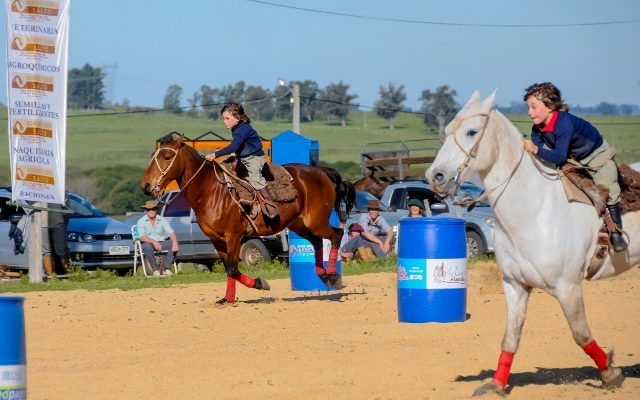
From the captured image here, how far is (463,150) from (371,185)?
26.2 meters

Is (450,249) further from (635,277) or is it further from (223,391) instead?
(635,277)

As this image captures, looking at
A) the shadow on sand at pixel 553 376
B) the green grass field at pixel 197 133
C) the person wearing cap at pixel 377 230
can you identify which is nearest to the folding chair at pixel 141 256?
the person wearing cap at pixel 377 230

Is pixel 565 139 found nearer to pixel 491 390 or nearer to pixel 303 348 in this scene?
pixel 491 390

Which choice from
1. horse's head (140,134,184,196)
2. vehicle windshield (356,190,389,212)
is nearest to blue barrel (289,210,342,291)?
horse's head (140,134,184,196)

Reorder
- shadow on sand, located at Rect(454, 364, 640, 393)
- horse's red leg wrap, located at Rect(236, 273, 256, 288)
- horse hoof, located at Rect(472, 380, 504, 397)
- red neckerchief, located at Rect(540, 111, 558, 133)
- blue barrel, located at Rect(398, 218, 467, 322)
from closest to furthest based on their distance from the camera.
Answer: horse hoof, located at Rect(472, 380, 504, 397)
red neckerchief, located at Rect(540, 111, 558, 133)
shadow on sand, located at Rect(454, 364, 640, 393)
blue barrel, located at Rect(398, 218, 467, 322)
horse's red leg wrap, located at Rect(236, 273, 256, 288)

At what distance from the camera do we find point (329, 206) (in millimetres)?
18047

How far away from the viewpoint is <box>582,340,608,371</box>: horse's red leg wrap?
9586mm

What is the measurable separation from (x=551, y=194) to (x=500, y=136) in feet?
2.04

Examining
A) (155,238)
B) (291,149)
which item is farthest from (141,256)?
(291,149)

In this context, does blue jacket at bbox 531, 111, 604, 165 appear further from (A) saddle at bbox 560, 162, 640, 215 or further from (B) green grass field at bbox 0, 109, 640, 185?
(B) green grass field at bbox 0, 109, 640, 185

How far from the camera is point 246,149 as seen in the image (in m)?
16.8

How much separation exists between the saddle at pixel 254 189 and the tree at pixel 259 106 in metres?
98.6

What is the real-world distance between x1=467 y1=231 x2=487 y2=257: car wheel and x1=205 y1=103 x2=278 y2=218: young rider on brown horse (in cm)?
1022

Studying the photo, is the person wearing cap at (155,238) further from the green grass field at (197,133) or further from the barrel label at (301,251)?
the green grass field at (197,133)
